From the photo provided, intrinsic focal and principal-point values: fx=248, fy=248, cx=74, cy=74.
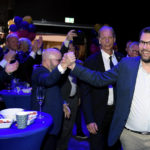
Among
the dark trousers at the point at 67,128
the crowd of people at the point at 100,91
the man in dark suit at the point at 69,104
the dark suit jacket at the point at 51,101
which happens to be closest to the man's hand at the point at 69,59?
the crowd of people at the point at 100,91

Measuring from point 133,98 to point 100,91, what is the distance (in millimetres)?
792

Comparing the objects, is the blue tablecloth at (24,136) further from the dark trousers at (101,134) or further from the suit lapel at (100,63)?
the suit lapel at (100,63)

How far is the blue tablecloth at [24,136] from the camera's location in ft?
6.47

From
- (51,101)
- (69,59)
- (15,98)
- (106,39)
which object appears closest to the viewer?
(69,59)

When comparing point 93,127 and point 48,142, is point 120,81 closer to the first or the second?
point 93,127

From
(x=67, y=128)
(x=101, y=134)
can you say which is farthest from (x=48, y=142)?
(x=67, y=128)

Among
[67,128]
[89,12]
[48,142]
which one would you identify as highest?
[89,12]

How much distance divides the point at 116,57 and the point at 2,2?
7430 millimetres

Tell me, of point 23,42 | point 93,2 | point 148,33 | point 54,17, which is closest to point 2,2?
point 54,17

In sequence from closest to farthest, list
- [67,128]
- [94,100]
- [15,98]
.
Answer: [94,100]
[67,128]
[15,98]

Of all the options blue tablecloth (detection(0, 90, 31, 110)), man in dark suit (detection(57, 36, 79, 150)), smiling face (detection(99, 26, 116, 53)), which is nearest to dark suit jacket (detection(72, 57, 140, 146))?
smiling face (detection(99, 26, 116, 53))

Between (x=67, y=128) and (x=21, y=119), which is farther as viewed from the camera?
(x=67, y=128)

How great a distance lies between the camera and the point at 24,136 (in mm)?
2037

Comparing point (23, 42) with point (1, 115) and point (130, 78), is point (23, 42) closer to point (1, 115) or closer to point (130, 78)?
point (1, 115)
